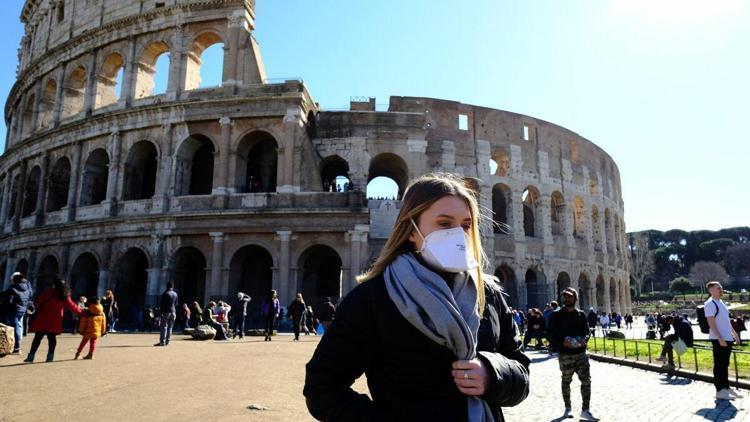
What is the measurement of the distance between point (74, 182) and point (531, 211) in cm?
2543

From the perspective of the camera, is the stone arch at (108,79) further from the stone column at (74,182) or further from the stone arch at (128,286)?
the stone arch at (128,286)

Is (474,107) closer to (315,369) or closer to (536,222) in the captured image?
(536,222)

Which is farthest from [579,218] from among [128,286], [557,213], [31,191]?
[31,191]

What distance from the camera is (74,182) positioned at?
23125 millimetres

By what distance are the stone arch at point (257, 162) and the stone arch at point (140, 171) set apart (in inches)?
165

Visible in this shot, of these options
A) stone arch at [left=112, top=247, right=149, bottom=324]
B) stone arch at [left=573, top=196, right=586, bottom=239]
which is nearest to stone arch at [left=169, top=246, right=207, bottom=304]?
stone arch at [left=112, top=247, right=149, bottom=324]

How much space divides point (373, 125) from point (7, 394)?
1871 cm

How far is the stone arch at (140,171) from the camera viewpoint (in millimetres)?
22062

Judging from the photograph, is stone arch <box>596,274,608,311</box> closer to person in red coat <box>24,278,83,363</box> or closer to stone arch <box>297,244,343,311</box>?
stone arch <box>297,244,343,311</box>

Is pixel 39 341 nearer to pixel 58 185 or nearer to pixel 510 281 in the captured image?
pixel 58 185

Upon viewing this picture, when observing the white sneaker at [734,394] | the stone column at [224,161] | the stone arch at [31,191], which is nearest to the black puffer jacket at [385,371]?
the white sneaker at [734,394]

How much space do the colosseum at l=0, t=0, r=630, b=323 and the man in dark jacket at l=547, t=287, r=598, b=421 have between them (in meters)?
11.6

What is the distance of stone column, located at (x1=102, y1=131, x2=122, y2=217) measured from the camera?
2148 cm

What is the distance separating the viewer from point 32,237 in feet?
77.6
